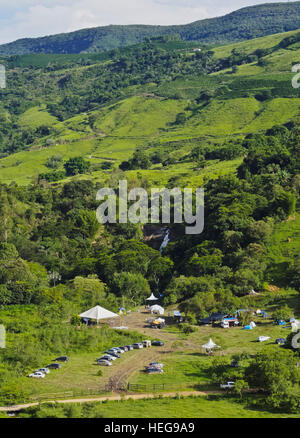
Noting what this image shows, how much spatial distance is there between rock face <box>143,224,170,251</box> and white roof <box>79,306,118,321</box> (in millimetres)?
35806

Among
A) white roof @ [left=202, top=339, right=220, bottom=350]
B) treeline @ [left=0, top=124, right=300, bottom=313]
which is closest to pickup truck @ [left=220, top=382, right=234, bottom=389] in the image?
white roof @ [left=202, top=339, right=220, bottom=350]

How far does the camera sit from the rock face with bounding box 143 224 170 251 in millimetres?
101750

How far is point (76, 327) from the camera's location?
62594 millimetres

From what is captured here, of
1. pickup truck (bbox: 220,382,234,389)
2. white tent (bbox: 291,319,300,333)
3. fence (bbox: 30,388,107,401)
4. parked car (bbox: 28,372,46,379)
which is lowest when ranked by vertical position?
parked car (bbox: 28,372,46,379)

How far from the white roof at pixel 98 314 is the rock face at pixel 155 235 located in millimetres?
35806

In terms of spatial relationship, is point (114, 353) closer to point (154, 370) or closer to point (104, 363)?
point (104, 363)

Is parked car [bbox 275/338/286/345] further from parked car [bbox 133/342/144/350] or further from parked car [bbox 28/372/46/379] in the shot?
parked car [bbox 28/372/46/379]

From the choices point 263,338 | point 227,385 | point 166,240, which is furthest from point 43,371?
point 166,240

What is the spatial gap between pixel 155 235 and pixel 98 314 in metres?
40.1

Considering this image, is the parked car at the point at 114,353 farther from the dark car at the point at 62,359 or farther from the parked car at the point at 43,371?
the parked car at the point at 43,371

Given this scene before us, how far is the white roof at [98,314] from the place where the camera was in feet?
212

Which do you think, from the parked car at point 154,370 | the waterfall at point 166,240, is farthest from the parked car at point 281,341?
the waterfall at point 166,240
